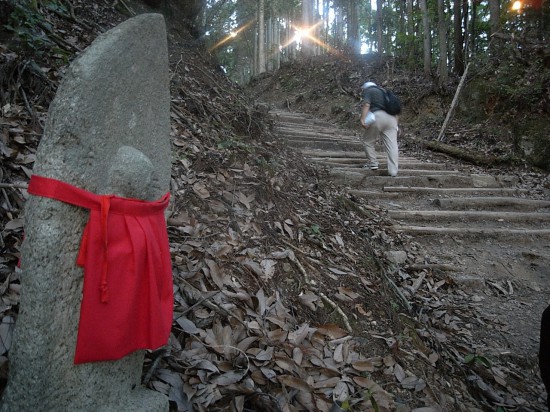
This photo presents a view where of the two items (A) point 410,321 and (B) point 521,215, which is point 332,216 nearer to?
(A) point 410,321

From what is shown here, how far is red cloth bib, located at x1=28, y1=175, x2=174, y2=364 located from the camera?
1128 millimetres

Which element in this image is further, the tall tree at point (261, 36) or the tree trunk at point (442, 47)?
the tall tree at point (261, 36)

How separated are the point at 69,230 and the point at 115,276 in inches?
8.4

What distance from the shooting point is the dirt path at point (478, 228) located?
351 cm

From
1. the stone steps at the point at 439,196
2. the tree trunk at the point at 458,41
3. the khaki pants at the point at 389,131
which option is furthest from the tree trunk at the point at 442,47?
the khaki pants at the point at 389,131

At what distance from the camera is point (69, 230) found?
3.73 ft

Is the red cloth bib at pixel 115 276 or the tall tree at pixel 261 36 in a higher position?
the tall tree at pixel 261 36

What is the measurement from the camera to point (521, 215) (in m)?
5.25

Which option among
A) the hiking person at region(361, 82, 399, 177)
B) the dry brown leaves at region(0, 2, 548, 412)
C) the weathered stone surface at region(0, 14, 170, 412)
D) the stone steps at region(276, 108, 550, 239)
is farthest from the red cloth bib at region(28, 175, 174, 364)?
the hiking person at region(361, 82, 399, 177)

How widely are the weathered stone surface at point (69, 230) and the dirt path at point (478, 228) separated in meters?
3.29

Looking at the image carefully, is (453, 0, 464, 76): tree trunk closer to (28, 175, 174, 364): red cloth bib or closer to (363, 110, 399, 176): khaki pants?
(363, 110, 399, 176): khaki pants

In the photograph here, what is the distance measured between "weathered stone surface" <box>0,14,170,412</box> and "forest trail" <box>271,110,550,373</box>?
330cm

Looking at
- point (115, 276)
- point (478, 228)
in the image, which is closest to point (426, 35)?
point (478, 228)

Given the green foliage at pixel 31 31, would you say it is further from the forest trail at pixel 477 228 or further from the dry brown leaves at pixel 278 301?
the forest trail at pixel 477 228
